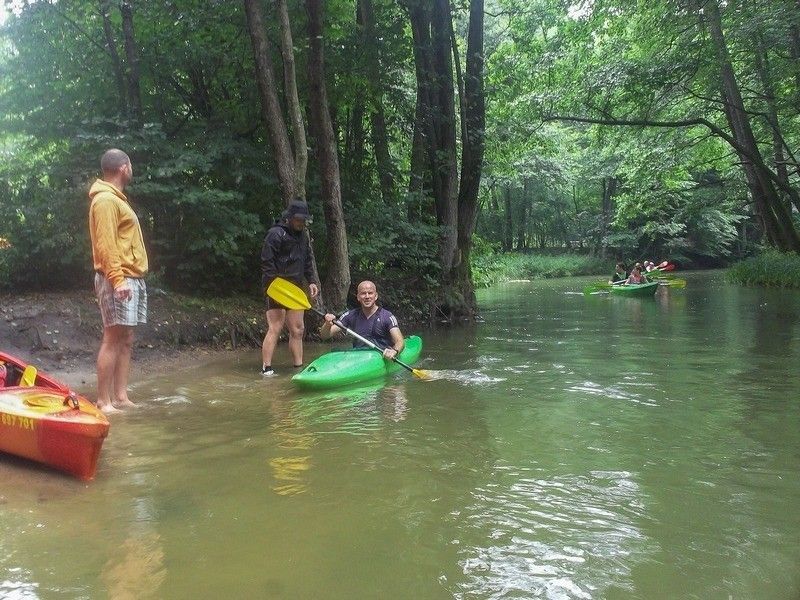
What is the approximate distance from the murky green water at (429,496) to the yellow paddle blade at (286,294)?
0.84 meters

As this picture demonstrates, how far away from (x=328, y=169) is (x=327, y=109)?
80cm

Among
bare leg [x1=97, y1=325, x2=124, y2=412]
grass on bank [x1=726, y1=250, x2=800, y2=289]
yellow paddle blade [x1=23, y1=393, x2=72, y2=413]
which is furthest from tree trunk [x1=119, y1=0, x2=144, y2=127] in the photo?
grass on bank [x1=726, y1=250, x2=800, y2=289]

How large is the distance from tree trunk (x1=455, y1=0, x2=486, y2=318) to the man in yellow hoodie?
8.13 metres

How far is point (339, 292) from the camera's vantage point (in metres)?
9.26

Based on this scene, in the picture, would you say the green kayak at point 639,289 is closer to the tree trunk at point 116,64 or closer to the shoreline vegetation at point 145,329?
the shoreline vegetation at point 145,329

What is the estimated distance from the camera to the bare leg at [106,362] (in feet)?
15.1

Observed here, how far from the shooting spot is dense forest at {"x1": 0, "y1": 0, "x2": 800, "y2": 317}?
8.50m

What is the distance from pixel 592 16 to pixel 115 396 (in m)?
14.3

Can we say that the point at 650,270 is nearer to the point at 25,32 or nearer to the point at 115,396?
the point at 25,32

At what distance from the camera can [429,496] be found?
3.29m

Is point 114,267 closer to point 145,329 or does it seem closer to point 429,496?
point 429,496

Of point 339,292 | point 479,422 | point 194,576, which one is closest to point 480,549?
point 194,576

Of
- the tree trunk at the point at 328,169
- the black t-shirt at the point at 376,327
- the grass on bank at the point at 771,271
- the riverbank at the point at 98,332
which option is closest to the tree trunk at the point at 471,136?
the tree trunk at the point at 328,169

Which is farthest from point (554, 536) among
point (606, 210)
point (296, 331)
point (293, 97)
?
point (606, 210)
